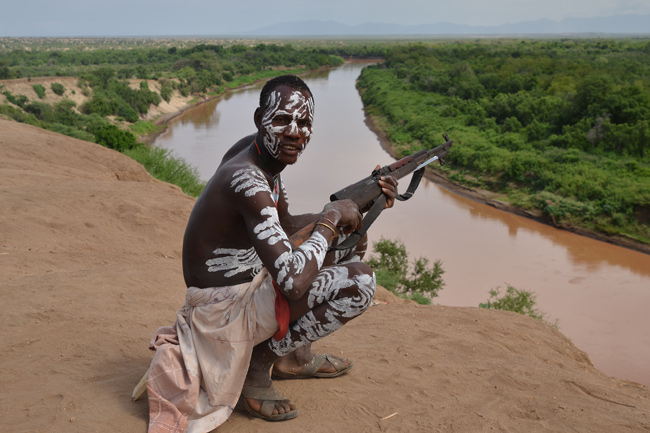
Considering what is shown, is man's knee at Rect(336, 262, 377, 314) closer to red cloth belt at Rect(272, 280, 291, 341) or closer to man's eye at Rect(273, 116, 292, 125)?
red cloth belt at Rect(272, 280, 291, 341)

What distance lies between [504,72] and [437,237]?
2505 centimetres

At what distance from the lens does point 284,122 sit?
2.96 metres

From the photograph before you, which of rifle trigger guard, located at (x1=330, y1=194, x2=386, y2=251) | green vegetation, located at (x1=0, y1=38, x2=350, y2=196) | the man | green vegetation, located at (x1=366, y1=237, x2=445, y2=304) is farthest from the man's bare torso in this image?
green vegetation, located at (x1=0, y1=38, x2=350, y2=196)

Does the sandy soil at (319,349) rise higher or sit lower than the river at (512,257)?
higher

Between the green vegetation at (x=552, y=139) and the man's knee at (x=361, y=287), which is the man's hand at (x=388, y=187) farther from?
the green vegetation at (x=552, y=139)

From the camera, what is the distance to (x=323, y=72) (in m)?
73.9

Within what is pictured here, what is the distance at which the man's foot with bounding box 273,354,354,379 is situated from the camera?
342 centimetres

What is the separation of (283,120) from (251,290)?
90cm

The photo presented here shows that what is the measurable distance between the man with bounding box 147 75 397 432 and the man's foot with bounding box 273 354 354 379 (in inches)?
13.9

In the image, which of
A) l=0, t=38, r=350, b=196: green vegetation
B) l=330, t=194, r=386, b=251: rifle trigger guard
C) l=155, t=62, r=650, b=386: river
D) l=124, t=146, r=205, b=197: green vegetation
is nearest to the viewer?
l=330, t=194, r=386, b=251: rifle trigger guard

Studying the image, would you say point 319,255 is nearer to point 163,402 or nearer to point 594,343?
point 163,402

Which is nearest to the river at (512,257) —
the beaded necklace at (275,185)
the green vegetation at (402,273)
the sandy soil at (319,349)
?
the green vegetation at (402,273)

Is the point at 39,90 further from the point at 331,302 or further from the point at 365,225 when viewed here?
the point at 331,302

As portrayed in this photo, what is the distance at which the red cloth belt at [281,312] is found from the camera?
2811 mm
